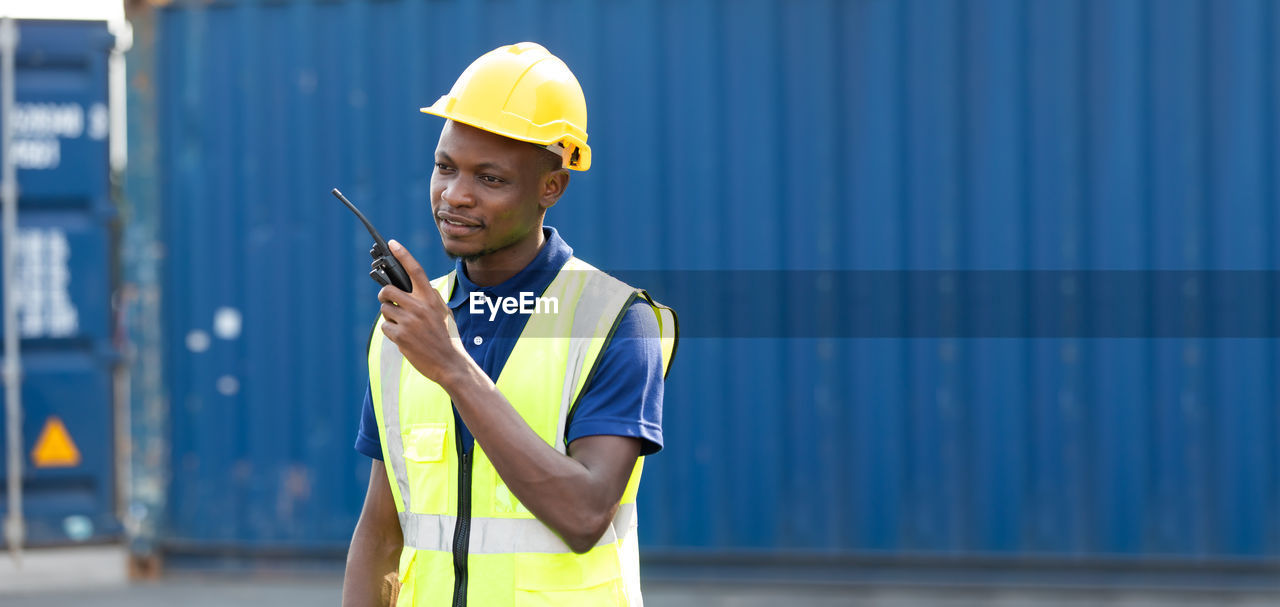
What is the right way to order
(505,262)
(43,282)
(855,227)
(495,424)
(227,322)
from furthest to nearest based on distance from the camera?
(43,282)
(227,322)
(855,227)
(505,262)
(495,424)

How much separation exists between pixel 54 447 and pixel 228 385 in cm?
105

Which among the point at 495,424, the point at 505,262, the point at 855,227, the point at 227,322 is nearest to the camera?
the point at 495,424

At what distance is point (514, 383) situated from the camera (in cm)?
157

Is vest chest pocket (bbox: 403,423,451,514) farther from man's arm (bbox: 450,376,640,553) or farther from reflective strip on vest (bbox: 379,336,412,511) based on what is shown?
man's arm (bbox: 450,376,640,553)

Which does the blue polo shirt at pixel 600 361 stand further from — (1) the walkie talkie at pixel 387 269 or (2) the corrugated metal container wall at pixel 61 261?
(2) the corrugated metal container wall at pixel 61 261

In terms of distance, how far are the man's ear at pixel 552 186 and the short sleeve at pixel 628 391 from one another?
184mm

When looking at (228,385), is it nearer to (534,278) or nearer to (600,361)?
(534,278)

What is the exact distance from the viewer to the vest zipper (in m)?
1.59

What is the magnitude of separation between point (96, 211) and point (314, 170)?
4.05 ft

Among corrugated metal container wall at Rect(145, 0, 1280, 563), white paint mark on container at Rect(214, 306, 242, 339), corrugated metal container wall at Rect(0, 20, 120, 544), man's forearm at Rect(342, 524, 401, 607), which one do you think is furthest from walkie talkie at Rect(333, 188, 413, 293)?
corrugated metal container wall at Rect(0, 20, 120, 544)

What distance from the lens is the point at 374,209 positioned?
544 centimetres

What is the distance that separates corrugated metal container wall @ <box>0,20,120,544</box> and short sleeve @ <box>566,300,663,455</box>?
16.4 ft

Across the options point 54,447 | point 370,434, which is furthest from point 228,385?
point 370,434

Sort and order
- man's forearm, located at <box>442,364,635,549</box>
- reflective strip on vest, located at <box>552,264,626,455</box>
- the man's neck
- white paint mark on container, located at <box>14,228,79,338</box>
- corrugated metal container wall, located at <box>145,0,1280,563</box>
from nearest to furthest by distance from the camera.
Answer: man's forearm, located at <box>442,364,635,549</box> → reflective strip on vest, located at <box>552,264,626,455</box> → the man's neck → corrugated metal container wall, located at <box>145,0,1280,563</box> → white paint mark on container, located at <box>14,228,79,338</box>
